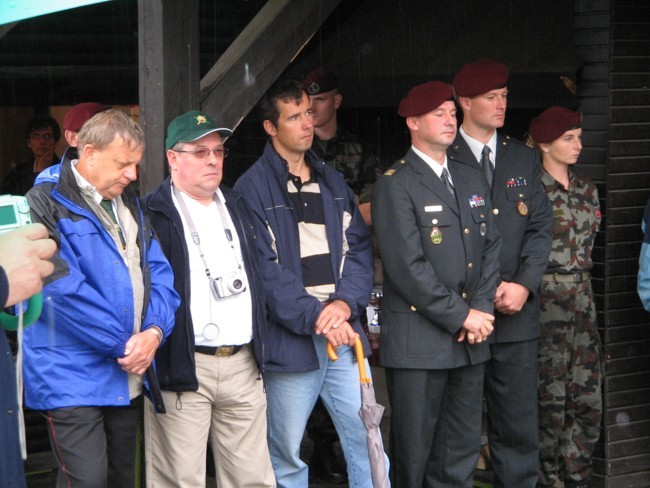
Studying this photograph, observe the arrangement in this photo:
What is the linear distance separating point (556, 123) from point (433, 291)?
1.18 m

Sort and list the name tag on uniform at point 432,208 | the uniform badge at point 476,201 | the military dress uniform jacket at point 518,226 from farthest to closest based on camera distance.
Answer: the military dress uniform jacket at point 518,226 < the uniform badge at point 476,201 < the name tag on uniform at point 432,208

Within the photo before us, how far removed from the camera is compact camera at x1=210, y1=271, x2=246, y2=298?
423cm

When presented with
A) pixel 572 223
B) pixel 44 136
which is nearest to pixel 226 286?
pixel 572 223

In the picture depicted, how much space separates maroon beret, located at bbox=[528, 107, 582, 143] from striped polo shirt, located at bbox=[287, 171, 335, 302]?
1.22 m

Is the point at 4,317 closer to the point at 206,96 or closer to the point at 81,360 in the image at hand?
the point at 81,360

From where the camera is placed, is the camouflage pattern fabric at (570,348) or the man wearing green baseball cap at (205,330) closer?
the man wearing green baseball cap at (205,330)

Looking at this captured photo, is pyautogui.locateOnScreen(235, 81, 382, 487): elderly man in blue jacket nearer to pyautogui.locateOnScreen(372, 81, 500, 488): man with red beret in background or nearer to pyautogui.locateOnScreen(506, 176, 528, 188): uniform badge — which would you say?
pyautogui.locateOnScreen(372, 81, 500, 488): man with red beret in background

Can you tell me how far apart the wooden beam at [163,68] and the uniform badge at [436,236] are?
1123 mm

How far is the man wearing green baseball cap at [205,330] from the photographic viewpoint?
423 cm

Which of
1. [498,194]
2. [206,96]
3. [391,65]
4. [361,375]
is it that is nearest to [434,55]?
[391,65]

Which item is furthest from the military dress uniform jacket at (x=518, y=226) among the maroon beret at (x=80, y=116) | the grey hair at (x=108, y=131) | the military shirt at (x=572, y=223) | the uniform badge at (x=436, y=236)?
the maroon beret at (x=80, y=116)

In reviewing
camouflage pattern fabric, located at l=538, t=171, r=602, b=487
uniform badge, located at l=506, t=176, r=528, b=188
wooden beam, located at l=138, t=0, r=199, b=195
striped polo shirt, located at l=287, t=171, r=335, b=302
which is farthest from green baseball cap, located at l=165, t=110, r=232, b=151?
camouflage pattern fabric, located at l=538, t=171, r=602, b=487

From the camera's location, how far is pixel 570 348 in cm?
525

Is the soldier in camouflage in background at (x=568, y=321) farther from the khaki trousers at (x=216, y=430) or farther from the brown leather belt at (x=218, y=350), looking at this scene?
the brown leather belt at (x=218, y=350)
